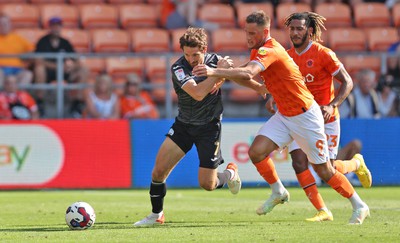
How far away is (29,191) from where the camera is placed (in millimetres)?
18109

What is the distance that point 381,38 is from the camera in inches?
875

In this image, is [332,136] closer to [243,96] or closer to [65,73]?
[243,96]

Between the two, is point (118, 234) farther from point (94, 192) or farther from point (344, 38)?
point (344, 38)

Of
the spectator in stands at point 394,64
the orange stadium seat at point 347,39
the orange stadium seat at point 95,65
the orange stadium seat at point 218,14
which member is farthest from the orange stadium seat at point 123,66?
the spectator in stands at point 394,64

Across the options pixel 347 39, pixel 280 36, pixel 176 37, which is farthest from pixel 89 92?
pixel 347 39

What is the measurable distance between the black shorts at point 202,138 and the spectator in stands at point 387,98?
8.23 metres

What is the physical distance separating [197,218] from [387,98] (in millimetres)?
8119

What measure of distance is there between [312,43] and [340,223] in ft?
7.63

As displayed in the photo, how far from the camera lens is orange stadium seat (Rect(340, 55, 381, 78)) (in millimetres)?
20312

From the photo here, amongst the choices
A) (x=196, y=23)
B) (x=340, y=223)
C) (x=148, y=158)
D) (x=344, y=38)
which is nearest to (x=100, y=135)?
(x=148, y=158)

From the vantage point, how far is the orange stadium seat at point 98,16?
22.0 meters

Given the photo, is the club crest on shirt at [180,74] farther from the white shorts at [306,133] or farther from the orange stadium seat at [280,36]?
the orange stadium seat at [280,36]

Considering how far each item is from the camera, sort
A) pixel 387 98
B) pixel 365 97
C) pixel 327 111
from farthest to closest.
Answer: pixel 387 98
pixel 365 97
pixel 327 111

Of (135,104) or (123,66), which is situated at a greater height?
(123,66)
